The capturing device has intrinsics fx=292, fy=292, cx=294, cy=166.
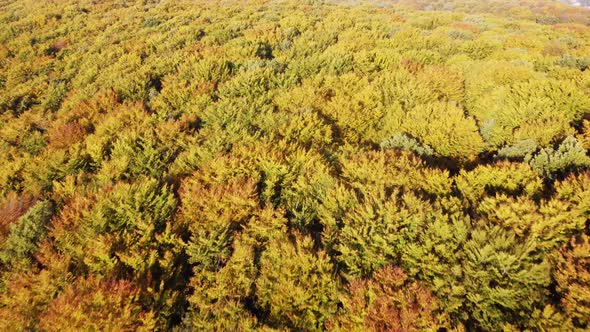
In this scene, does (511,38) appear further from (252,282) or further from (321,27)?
(252,282)

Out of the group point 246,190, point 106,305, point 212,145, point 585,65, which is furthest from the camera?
point 585,65

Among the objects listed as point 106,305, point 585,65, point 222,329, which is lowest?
point 222,329

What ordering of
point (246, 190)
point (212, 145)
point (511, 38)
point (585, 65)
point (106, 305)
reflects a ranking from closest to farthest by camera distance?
1. point (106, 305)
2. point (246, 190)
3. point (212, 145)
4. point (585, 65)
5. point (511, 38)

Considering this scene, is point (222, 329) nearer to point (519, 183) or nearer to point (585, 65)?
point (519, 183)

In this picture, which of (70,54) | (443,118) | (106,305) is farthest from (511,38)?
(70,54)

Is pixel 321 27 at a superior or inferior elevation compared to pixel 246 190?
superior

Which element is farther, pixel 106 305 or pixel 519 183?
pixel 519 183
